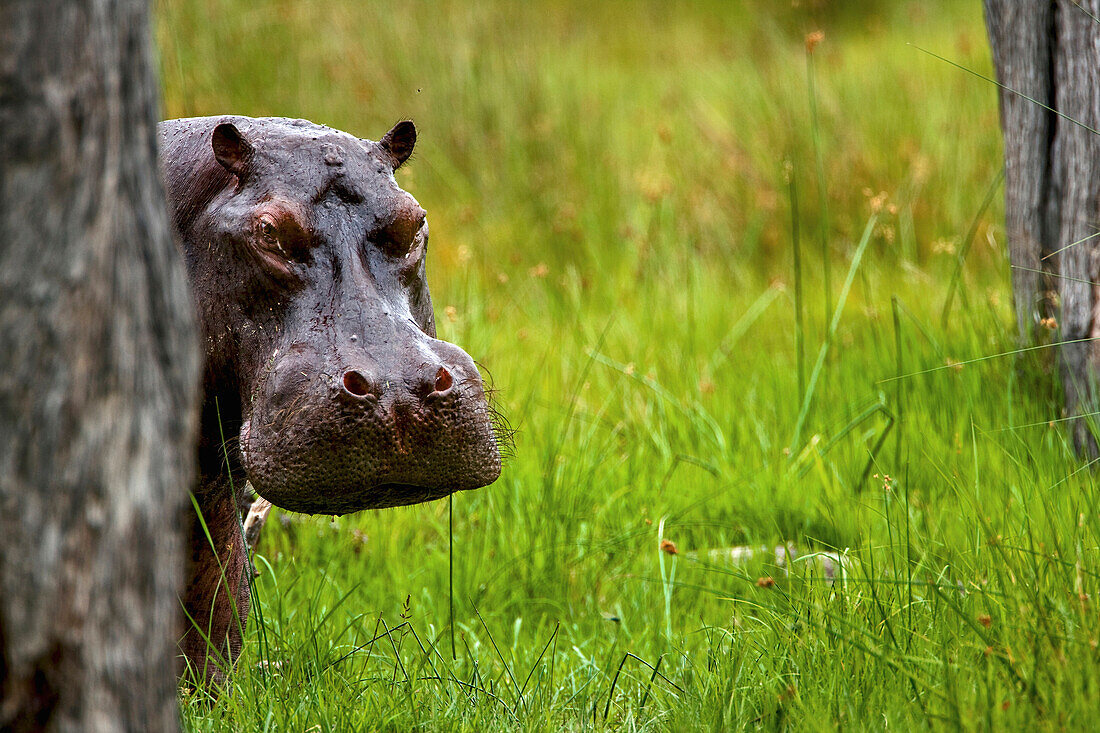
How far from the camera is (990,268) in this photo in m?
6.02

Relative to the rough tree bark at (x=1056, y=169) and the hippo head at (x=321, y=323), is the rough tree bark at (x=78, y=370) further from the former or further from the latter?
the rough tree bark at (x=1056, y=169)

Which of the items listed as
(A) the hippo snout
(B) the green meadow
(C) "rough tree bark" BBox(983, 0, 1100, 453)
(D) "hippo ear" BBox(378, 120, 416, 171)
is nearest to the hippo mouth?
(A) the hippo snout

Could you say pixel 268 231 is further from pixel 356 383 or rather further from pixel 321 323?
pixel 356 383

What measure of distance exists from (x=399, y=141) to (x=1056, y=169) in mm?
2573

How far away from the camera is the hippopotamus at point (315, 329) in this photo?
185cm

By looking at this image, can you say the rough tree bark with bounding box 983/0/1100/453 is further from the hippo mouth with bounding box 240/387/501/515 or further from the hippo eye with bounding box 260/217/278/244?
the hippo eye with bounding box 260/217/278/244

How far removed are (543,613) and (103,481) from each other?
2.20m

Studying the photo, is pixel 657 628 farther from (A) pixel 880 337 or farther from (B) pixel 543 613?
(A) pixel 880 337

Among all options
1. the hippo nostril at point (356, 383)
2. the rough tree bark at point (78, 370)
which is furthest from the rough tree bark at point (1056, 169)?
the rough tree bark at point (78, 370)

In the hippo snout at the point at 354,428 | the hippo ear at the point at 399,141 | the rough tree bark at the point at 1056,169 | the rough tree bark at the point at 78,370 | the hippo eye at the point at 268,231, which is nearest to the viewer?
the rough tree bark at the point at 78,370

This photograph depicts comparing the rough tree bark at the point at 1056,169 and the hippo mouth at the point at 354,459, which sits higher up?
the rough tree bark at the point at 1056,169

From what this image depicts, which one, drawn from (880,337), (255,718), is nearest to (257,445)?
(255,718)

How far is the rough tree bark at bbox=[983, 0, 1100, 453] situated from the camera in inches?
139

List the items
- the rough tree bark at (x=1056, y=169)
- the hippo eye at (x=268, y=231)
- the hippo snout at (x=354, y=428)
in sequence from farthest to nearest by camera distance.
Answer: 1. the rough tree bark at (x=1056, y=169)
2. the hippo eye at (x=268, y=231)
3. the hippo snout at (x=354, y=428)
